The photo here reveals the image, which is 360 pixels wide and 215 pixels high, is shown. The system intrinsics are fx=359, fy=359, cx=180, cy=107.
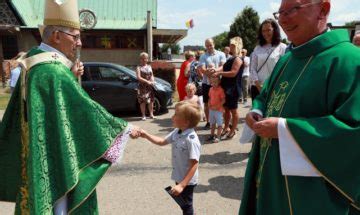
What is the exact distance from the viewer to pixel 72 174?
2.30 meters

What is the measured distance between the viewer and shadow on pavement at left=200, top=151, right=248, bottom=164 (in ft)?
18.8

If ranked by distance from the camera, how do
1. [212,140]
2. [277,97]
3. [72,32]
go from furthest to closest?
[212,140] < [72,32] < [277,97]

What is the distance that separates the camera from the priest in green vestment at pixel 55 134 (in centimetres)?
228

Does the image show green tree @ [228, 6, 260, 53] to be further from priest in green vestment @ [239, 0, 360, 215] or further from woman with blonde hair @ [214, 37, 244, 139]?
priest in green vestment @ [239, 0, 360, 215]

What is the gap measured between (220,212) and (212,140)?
3.03 meters

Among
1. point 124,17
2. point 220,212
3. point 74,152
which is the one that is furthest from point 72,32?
point 124,17

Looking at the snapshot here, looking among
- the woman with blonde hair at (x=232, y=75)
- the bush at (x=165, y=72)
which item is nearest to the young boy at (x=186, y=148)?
the woman with blonde hair at (x=232, y=75)

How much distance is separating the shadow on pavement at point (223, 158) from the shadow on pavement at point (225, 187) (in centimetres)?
73

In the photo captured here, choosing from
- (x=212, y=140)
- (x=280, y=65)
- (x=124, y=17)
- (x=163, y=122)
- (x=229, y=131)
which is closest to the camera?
(x=280, y=65)

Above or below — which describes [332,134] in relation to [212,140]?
above

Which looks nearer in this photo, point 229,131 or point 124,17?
point 229,131

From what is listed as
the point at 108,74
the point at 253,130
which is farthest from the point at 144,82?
the point at 253,130

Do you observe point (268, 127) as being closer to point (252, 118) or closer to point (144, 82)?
point (252, 118)

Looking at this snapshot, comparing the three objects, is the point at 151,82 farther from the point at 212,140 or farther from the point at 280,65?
the point at 280,65
